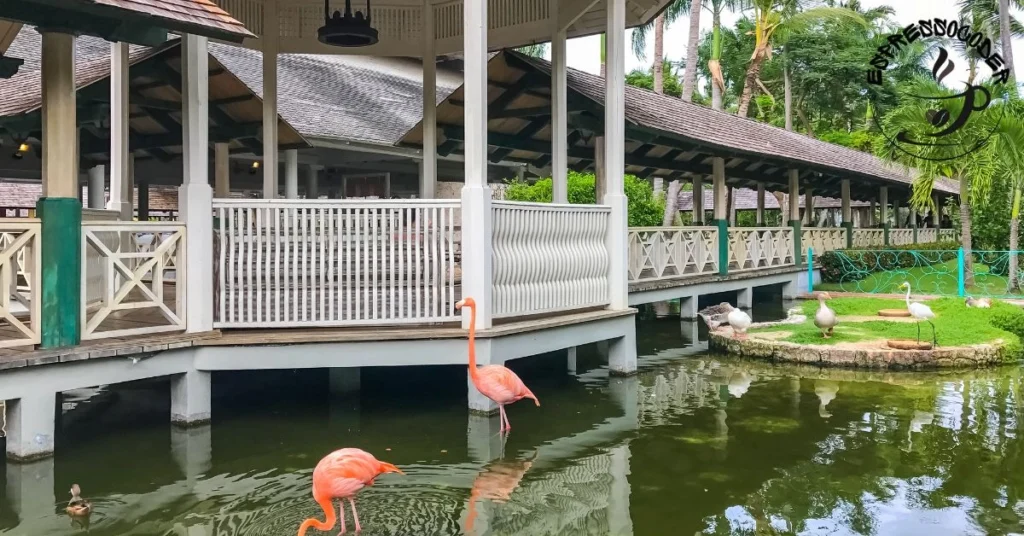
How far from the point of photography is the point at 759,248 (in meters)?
19.3

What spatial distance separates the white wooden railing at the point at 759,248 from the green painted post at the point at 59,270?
13.8 meters

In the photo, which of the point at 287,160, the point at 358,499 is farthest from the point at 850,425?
the point at 287,160

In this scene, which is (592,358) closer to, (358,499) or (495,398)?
(495,398)

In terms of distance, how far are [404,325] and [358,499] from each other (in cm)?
269

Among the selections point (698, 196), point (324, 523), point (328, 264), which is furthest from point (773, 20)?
point (324, 523)

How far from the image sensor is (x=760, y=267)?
63.1ft

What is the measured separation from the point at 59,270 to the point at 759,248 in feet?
50.6

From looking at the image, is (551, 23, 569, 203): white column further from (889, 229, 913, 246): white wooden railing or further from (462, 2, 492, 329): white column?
(889, 229, 913, 246): white wooden railing

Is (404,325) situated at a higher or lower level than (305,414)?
higher

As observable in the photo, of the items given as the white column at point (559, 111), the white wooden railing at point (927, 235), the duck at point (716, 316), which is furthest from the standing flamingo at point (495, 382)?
the white wooden railing at point (927, 235)

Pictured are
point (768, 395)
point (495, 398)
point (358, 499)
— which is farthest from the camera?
point (768, 395)

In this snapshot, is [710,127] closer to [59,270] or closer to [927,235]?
[59,270]

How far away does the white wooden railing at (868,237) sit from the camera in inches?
1073

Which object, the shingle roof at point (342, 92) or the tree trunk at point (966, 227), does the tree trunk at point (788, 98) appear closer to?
the tree trunk at point (966, 227)
